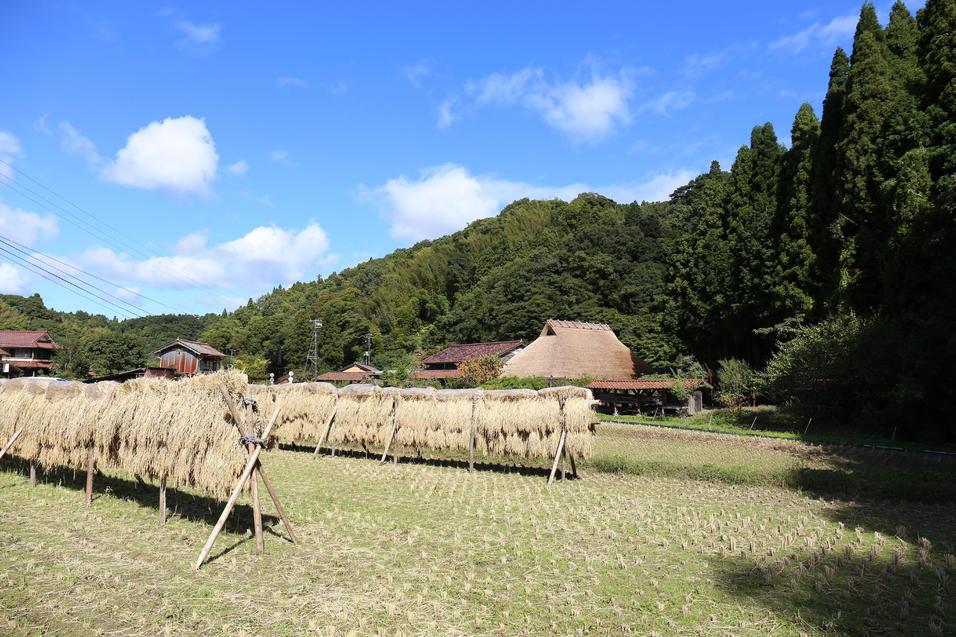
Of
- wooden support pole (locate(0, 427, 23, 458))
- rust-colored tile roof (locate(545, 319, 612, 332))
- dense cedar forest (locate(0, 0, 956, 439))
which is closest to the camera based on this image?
wooden support pole (locate(0, 427, 23, 458))

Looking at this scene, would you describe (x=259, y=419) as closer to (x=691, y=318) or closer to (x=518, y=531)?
(x=518, y=531)

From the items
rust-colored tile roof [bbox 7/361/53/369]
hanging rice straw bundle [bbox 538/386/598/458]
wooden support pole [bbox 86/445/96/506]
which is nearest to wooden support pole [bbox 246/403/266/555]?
wooden support pole [bbox 86/445/96/506]

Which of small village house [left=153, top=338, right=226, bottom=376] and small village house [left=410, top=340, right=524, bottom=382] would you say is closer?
small village house [left=410, top=340, right=524, bottom=382]

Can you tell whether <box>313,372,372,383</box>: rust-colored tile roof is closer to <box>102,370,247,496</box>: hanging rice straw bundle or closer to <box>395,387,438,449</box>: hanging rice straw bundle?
<box>395,387,438,449</box>: hanging rice straw bundle

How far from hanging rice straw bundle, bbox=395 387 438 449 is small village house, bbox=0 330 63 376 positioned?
176ft

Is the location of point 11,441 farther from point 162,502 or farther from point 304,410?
point 304,410

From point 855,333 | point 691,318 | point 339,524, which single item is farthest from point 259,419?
point 691,318

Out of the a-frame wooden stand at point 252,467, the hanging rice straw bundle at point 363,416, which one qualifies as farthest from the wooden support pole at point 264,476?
the hanging rice straw bundle at point 363,416

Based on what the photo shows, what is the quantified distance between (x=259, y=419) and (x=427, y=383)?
38030mm

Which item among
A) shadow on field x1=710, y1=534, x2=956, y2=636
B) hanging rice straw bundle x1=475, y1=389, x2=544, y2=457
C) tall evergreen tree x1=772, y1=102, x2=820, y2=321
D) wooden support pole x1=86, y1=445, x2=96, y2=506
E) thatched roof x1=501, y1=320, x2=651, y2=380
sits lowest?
shadow on field x1=710, y1=534, x2=956, y2=636

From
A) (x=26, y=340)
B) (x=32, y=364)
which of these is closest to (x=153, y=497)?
(x=32, y=364)

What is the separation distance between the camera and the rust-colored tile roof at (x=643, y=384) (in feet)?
103

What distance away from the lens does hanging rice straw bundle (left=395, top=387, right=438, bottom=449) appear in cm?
1730

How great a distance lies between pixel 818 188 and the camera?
2680 centimetres
